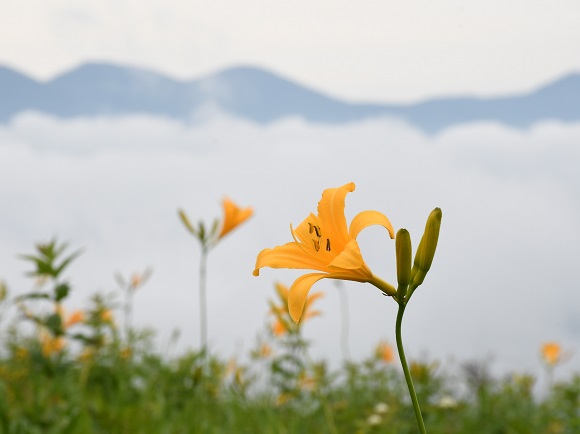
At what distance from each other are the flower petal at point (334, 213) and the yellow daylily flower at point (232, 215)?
168 cm

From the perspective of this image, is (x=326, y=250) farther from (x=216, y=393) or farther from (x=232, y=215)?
(x=216, y=393)

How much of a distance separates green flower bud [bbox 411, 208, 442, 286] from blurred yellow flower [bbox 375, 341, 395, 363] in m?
3.31

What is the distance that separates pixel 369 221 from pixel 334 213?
0.25ft

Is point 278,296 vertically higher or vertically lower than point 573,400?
higher

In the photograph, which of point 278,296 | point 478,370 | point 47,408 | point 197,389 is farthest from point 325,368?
point 478,370

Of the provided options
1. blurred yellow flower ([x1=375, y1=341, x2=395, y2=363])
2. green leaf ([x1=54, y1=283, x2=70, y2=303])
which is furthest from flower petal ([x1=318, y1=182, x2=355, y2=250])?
blurred yellow flower ([x1=375, y1=341, x2=395, y2=363])

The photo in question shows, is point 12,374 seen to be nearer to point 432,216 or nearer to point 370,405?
point 370,405

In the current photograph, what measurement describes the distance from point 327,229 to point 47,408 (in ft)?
7.17

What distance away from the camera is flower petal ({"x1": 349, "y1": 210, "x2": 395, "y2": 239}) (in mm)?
951

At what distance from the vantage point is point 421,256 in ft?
3.00

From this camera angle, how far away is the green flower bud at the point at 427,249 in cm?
90

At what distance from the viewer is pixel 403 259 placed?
0.89 m

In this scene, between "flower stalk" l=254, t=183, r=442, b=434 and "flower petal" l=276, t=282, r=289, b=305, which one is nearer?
"flower stalk" l=254, t=183, r=442, b=434

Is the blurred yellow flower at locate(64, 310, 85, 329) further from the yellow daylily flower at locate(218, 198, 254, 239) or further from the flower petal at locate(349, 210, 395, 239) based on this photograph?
the flower petal at locate(349, 210, 395, 239)
